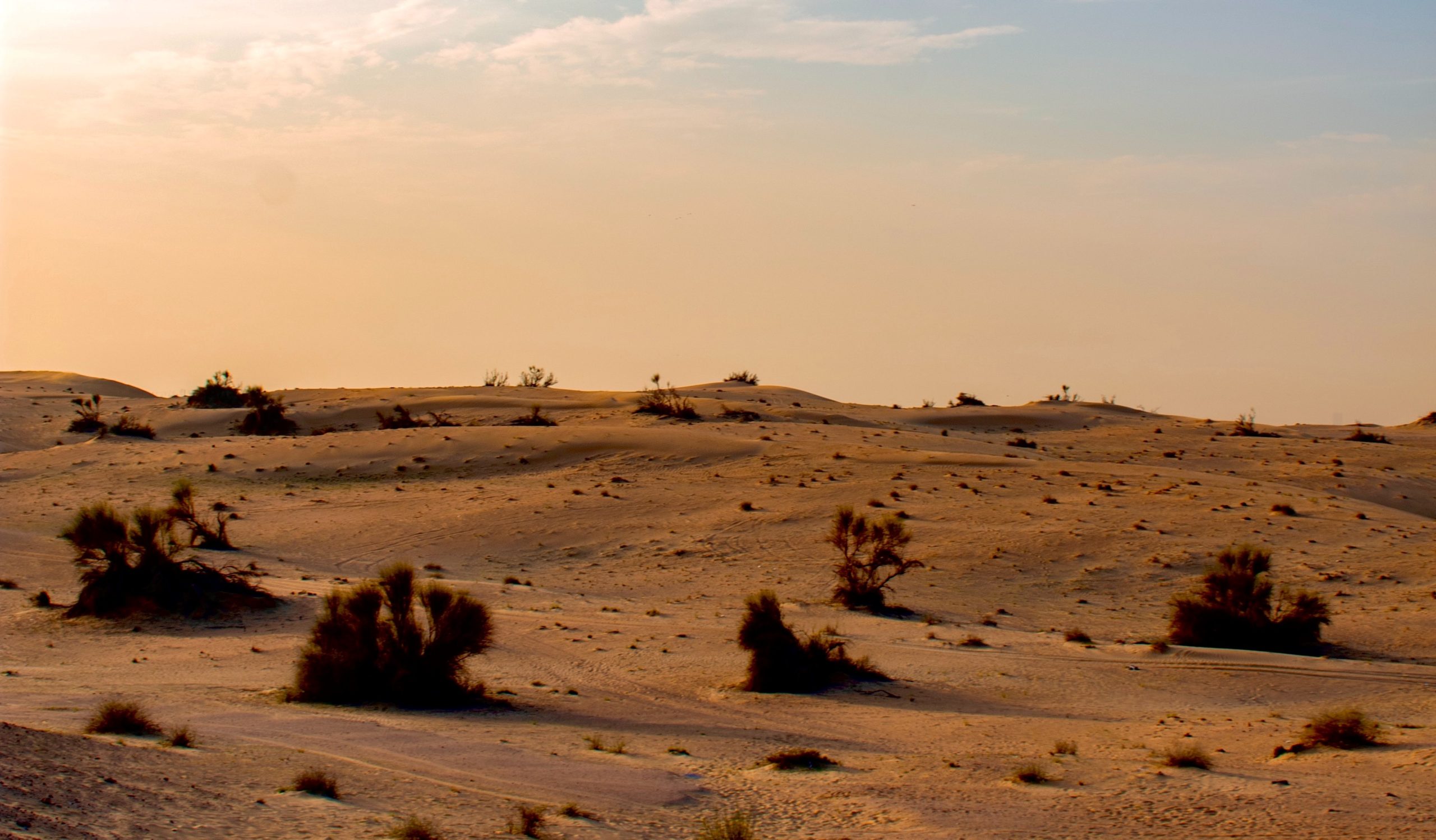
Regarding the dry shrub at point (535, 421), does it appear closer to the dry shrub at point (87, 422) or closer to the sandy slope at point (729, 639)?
the sandy slope at point (729, 639)

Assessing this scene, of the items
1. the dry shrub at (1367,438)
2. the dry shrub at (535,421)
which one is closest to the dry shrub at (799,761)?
the dry shrub at (535,421)

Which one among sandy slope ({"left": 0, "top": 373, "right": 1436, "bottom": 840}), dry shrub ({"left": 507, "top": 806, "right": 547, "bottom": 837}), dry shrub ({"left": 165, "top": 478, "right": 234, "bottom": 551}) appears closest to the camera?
dry shrub ({"left": 507, "top": 806, "right": 547, "bottom": 837})

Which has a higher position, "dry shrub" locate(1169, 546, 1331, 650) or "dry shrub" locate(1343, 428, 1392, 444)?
"dry shrub" locate(1343, 428, 1392, 444)

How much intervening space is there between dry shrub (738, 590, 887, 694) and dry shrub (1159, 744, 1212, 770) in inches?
181

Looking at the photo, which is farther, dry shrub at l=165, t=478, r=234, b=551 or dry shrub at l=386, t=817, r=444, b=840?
dry shrub at l=165, t=478, r=234, b=551

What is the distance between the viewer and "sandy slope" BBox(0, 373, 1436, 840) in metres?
9.06

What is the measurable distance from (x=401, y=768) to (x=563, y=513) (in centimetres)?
1693

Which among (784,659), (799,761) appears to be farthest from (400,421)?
(799,761)

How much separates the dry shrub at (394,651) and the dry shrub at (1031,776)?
576 centimetres

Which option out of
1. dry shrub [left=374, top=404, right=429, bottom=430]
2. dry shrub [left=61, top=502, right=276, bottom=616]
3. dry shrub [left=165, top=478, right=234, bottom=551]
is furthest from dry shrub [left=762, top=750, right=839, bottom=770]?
dry shrub [left=374, top=404, right=429, bottom=430]

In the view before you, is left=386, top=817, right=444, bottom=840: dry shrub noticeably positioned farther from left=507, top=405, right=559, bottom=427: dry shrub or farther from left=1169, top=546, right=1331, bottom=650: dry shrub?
left=507, top=405, right=559, bottom=427: dry shrub

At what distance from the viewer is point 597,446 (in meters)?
A: 33.2

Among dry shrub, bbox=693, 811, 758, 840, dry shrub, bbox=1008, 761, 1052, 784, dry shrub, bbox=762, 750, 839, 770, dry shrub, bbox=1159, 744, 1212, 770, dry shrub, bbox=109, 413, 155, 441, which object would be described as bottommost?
dry shrub, bbox=762, 750, 839, 770

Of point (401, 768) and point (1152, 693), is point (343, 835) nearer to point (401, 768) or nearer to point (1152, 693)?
point (401, 768)
